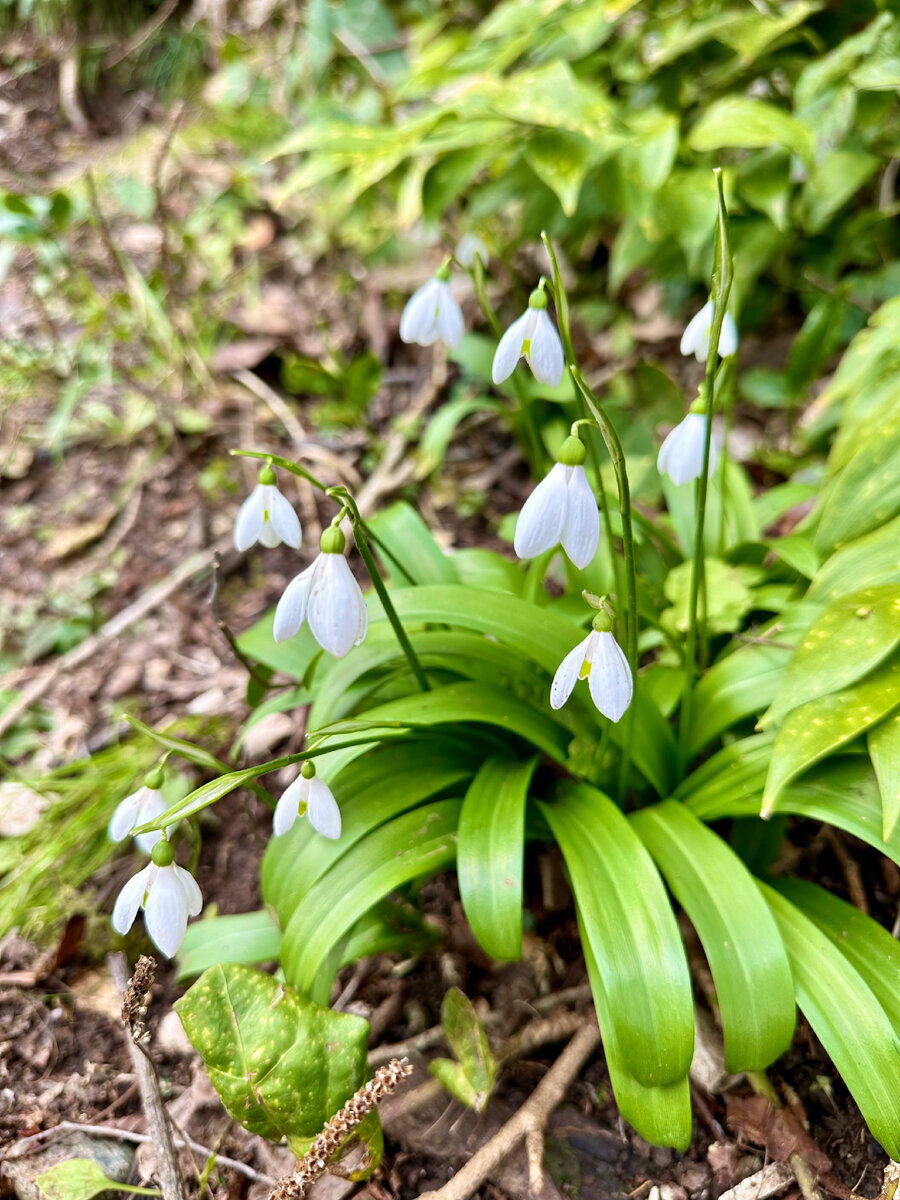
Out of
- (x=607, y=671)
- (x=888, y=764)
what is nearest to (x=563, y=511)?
(x=607, y=671)

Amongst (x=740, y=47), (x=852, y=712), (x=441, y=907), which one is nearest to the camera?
(x=852, y=712)

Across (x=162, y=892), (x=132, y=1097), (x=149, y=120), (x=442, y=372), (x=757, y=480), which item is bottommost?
(x=132, y=1097)

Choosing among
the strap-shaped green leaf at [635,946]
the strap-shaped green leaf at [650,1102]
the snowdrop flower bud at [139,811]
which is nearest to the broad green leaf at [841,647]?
the strap-shaped green leaf at [635,946]

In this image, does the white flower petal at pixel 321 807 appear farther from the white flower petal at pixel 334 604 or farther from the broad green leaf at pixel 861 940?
the broad green leaf at pixel 861 940

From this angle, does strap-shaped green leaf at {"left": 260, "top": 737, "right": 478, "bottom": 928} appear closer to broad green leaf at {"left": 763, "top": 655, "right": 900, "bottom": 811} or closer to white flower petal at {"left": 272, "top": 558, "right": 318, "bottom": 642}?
white flower petal at {"left": 272, "top": 558, "right": 318, "bottom": 642}

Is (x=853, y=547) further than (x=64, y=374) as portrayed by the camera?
No

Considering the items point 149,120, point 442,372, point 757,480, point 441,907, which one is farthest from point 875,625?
point 149,120

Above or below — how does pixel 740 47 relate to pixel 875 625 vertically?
above

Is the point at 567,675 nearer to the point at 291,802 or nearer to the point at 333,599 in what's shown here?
the point at 333,599

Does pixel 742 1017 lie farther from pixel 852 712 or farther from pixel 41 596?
pixel 41 596
